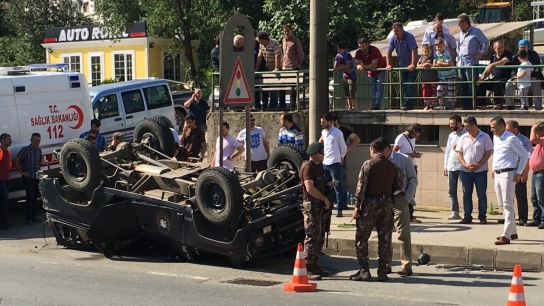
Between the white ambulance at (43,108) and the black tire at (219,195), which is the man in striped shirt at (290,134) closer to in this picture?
the black tire at (219,195)

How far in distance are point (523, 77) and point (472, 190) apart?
2092 mm

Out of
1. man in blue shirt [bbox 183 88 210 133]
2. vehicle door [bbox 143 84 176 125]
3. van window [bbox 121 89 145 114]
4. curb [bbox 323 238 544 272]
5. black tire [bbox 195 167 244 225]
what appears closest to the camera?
black tire [bbox 195 167 244 225]

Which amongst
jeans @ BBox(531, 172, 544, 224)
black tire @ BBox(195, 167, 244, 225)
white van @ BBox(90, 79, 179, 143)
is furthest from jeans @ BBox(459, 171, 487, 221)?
white van @ BBox(90, 79, 179, 143)

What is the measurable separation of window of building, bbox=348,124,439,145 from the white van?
22.3 feet

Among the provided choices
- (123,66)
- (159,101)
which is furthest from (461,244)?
(123,66)

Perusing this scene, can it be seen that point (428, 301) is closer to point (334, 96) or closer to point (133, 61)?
point (334, 96)

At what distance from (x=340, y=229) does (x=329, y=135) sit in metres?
1.69

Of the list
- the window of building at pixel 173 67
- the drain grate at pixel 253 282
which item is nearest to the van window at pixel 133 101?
the drain grate at pixel 253 282

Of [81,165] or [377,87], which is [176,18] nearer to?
[377,87]

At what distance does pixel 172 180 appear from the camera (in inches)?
449

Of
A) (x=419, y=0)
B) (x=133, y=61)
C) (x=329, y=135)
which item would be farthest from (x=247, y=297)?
(x=133, y=61)

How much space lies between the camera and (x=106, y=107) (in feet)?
67.7

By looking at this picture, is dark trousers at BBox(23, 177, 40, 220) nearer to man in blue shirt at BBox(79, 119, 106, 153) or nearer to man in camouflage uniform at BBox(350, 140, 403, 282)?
man in blue shirt at BBox(79, 119, 106, 153)

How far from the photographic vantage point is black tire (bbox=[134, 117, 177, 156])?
42.8 ft
